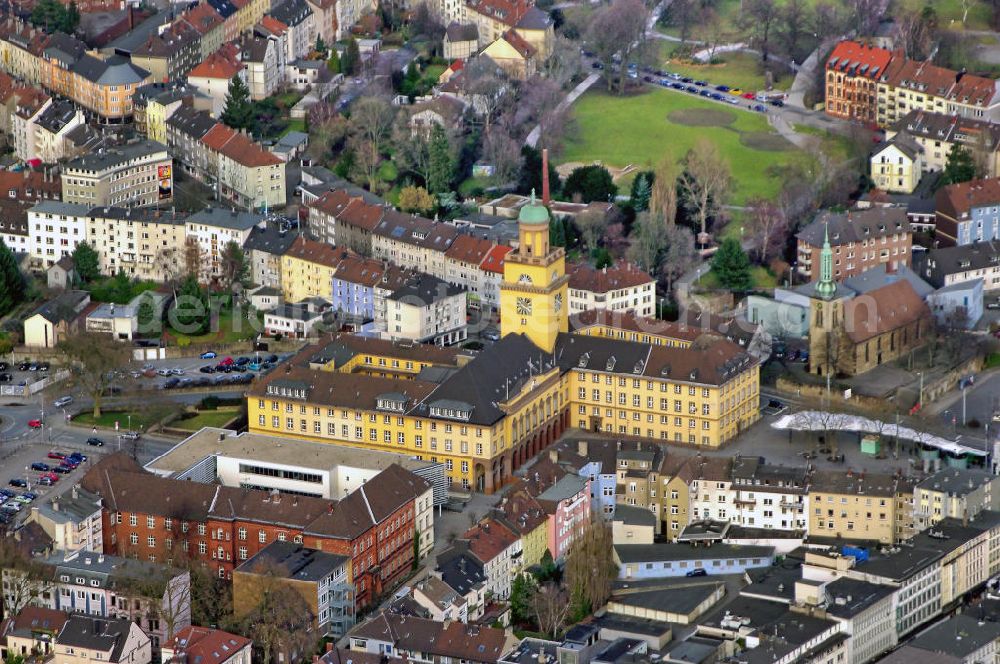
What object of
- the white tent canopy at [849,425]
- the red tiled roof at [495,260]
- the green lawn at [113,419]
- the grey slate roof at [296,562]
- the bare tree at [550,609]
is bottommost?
the bare tree at [550,609]

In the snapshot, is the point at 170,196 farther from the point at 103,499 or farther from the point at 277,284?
the point at 103,499

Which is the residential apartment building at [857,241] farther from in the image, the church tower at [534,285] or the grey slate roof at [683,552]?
the grey slate roof at [683,552]

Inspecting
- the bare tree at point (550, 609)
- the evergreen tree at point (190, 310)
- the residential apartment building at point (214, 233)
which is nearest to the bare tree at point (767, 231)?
the residential apartment building at point (214, 233)

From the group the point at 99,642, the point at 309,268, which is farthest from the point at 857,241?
the point at 99,642

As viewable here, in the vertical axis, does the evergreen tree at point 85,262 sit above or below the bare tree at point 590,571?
above

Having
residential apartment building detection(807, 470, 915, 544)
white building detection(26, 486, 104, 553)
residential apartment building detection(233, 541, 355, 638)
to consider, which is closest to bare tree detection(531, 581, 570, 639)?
residential apartment building detection(233, 541, 355, 638)

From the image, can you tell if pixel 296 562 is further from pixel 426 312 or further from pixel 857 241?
pixel 857 241

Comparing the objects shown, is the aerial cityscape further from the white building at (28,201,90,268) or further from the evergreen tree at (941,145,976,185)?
the evergreen tree at (941,145,976,185)
